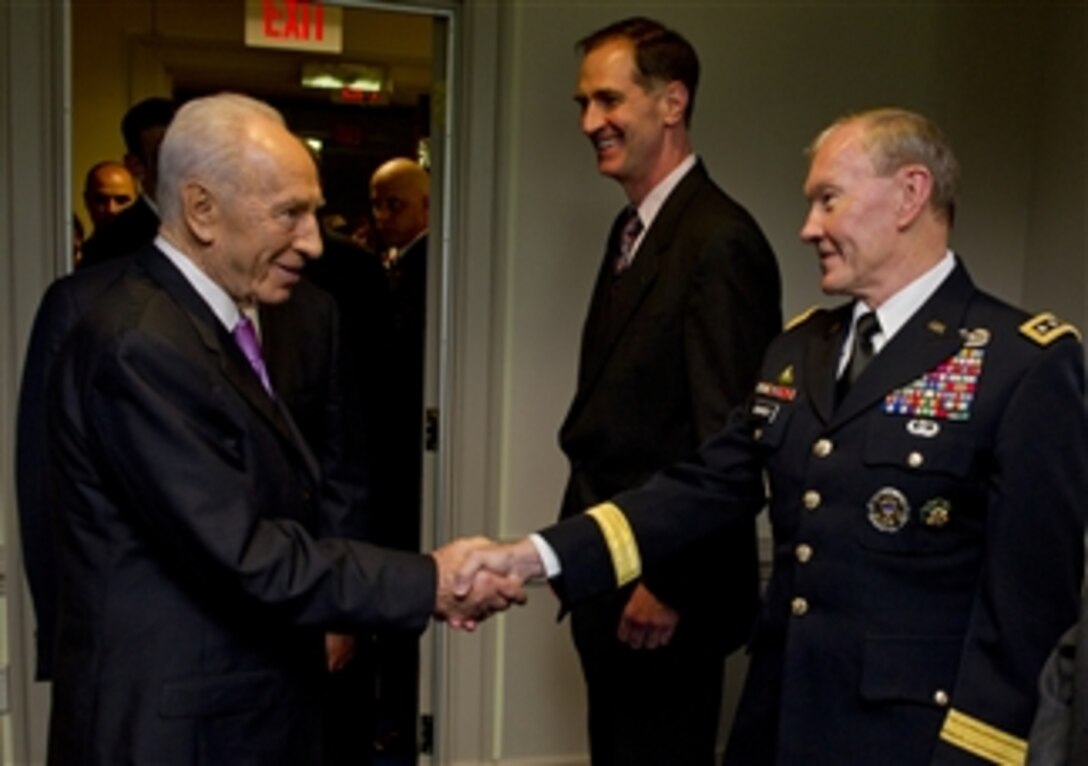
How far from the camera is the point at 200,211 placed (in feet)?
4.60

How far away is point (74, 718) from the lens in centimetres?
135

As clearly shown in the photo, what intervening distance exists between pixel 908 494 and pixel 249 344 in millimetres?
922

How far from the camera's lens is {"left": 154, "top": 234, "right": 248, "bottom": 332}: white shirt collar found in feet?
4.66

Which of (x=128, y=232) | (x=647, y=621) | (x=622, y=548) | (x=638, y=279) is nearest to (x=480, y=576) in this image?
(x=622, y=548)

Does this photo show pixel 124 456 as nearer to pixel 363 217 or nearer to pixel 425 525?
pixel 425 525

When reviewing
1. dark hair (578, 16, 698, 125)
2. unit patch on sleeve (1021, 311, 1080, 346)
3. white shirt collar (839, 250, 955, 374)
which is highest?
dark hair (578, 16, 698, 125)

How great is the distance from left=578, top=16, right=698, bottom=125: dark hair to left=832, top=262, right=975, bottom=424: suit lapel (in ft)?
2.44

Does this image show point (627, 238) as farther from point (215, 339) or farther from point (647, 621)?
point (215, 339)

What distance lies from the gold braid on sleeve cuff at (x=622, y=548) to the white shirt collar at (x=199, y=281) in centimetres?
66

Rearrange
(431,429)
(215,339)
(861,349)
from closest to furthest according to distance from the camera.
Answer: (215,339), (861,349), (431,429)

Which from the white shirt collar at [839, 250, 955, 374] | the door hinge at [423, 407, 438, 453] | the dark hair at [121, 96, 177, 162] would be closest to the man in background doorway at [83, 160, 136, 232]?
the dark hair at [121, 96, 177, 162]

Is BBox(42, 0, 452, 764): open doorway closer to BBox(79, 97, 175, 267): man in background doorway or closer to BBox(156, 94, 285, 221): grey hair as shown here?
BBox(79, 97, 175, 267): man in background doorway

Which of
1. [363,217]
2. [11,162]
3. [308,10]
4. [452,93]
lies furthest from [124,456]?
[363,217]

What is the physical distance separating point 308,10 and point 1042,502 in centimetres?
228
